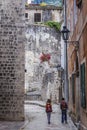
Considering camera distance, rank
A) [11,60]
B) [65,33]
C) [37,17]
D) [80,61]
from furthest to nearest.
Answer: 1. [37,17]
2. [11,60]
3. [65,33]
4. [80,61]

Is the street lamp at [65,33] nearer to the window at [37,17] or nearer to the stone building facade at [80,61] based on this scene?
the stone building facade at [80,61]

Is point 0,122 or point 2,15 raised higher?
point 2,15

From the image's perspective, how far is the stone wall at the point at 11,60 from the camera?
73.2 ft

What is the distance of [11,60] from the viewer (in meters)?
22.7

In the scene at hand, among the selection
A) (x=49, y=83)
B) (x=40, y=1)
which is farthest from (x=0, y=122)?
(x=40, y=1)

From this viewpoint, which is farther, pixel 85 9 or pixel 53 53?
pixel 53 53

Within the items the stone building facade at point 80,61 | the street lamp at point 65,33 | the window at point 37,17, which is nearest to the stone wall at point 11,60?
the stone building facade at point 80,61

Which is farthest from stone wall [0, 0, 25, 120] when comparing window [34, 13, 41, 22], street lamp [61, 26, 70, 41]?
window [34, 13, 41, 22]

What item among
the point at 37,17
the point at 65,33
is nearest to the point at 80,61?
the point at 65,33

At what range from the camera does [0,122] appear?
2120 cm

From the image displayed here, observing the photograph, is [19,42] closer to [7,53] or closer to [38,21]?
[7,53]

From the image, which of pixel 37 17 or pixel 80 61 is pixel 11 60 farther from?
pixel 37 17

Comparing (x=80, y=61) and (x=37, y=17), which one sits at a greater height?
(x=37, y=17)

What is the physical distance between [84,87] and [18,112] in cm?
907
